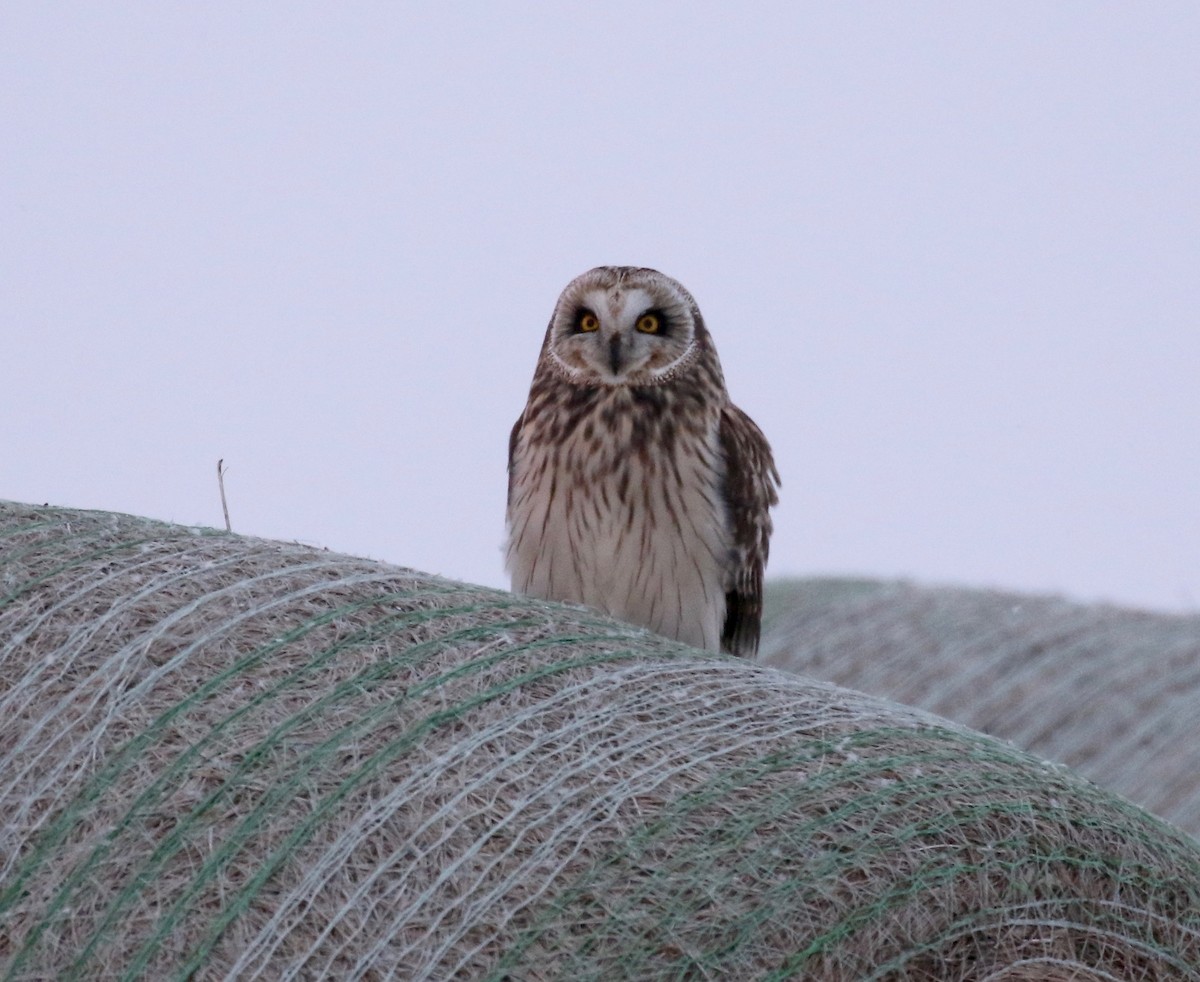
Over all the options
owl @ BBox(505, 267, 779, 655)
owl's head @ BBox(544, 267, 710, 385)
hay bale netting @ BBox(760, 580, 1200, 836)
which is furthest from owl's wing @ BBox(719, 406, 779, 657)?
hay bale netting @ BBox(760, 580, 1200, 836)

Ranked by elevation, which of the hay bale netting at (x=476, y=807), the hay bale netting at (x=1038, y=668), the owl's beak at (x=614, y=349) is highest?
the owl's beak at (x=614, y=349)

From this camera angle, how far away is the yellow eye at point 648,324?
13.8ft

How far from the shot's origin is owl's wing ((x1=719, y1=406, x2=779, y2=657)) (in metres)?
4.30

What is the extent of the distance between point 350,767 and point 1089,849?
3.88 feet

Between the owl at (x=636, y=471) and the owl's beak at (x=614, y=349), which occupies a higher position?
the owl's beak at (x=614, y=349)

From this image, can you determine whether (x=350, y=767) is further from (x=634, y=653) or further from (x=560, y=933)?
(x=634, y=653)

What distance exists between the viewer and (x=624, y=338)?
4.20 metres

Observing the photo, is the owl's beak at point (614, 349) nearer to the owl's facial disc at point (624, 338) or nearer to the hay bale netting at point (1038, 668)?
the owl's facial disc at point (624, 338)

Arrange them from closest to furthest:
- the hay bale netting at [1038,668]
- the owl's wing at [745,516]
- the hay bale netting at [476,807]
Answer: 1. the hay bale netting at [476,807]
2. the owl's wing at [745,516]
3. the hay bale netting at [1038,668]

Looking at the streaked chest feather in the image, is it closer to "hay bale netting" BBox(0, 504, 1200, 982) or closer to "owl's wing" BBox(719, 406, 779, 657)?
"owl's wing" BBox(719, 406, 779, 657)

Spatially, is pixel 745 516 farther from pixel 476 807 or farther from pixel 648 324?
pixel 476 807

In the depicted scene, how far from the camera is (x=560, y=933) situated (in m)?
2.40

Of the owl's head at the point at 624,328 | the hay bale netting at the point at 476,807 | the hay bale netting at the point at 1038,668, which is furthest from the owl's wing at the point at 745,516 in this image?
the hay bale netting at the point at 1038,668

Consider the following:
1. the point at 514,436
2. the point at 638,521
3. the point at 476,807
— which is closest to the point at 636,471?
the point at 638,521
